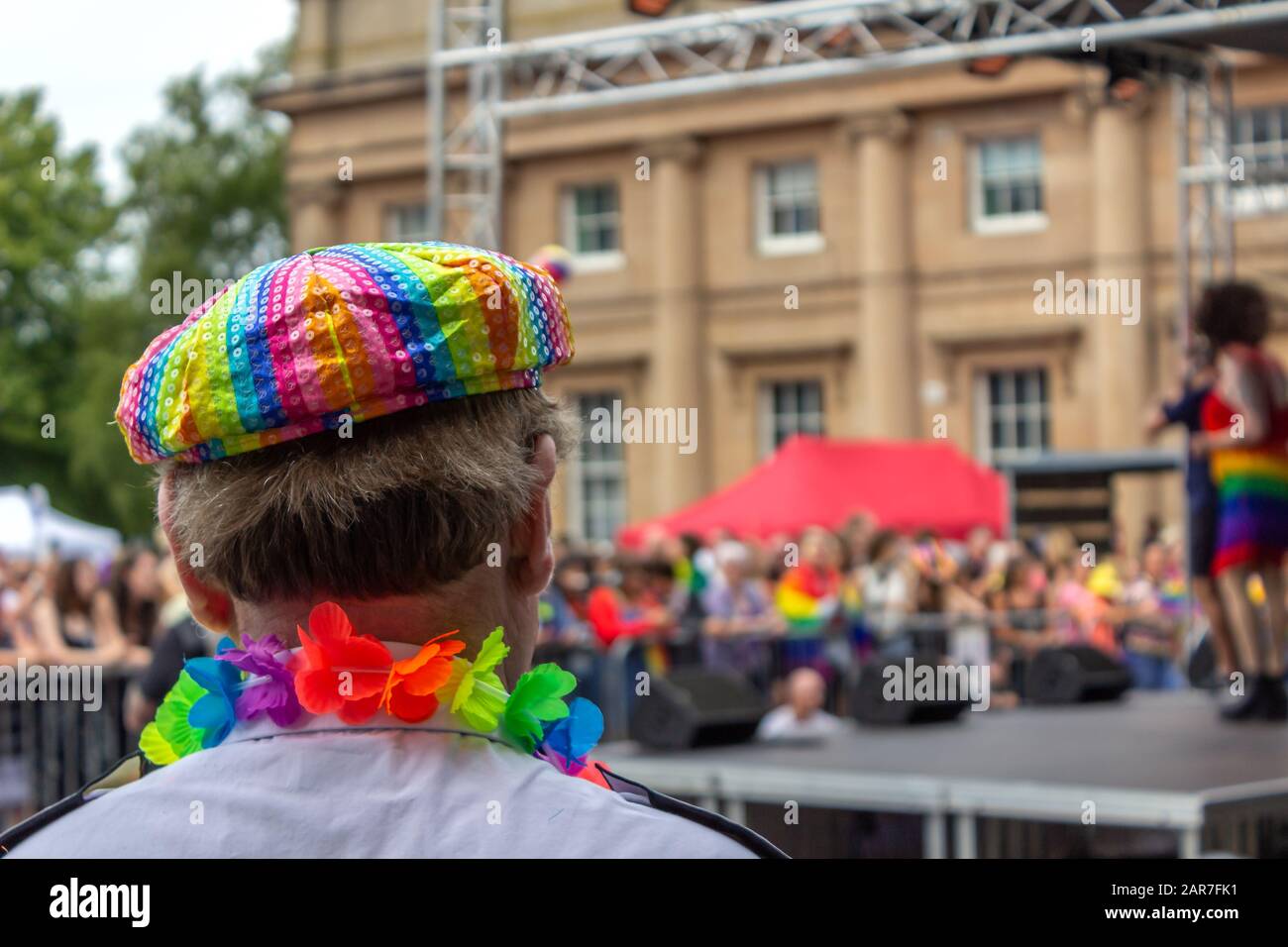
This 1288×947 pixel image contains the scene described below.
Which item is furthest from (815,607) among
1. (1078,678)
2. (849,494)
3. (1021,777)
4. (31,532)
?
(31,532)

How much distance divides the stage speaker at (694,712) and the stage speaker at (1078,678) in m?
2.31

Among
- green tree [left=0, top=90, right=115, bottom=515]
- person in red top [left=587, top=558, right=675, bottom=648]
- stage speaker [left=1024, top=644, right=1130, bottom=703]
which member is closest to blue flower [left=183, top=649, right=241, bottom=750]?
stage speaker [left=1024, top=644, right=1130, bottom=703]

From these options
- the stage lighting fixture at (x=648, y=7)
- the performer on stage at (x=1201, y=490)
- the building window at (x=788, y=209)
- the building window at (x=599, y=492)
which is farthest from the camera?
the building window at (x=599, y=492)

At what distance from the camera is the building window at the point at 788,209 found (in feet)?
90.3

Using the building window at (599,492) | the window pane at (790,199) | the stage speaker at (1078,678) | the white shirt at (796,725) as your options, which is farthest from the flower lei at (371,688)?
the building window at (599,492)

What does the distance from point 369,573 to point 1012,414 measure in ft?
83.1

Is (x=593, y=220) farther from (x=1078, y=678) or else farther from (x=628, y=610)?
(x=1078, y=678)

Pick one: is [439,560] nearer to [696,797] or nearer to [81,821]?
[81,821]

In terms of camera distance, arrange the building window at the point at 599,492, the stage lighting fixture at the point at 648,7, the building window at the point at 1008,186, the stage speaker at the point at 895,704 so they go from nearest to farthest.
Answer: the stage speaker at the point at 895,704, the stage lighting fixture at the point at 648,7, the building window at the point at 1008,186, the building window at the point at 599,492

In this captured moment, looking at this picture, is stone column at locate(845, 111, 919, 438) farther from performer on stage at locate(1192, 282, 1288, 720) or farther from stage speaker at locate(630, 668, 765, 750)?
performer on stage at locate(1192, 282, 1288, 720)

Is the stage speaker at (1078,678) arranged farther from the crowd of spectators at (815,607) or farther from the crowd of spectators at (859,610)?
the crowd of spectators at (815,607)

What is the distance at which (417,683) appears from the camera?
4.84ft
